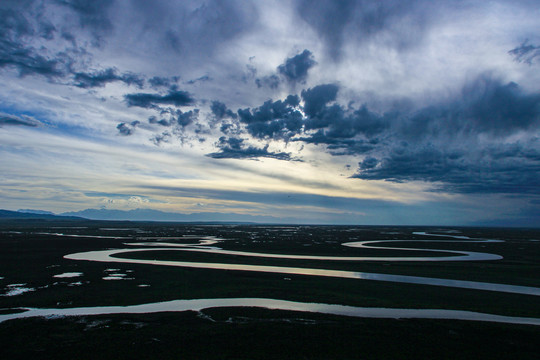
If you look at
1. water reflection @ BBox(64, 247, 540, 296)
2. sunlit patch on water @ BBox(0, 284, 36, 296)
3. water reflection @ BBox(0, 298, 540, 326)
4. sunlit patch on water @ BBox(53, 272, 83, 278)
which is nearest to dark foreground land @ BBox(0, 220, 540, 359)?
sunlit patch on water @ BBox(0, 284, 36, 296)

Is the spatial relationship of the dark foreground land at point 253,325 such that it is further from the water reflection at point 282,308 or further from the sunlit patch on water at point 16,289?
the water reflection at point 282,308

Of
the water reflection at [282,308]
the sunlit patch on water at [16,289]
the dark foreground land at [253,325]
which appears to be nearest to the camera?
the dark foreground land at [253,325]

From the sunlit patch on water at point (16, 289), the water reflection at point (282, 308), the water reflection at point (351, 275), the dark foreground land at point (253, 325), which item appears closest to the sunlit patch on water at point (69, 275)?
the dark foreground land at point (253, 325)

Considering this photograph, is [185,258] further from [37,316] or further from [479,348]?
[479,348]

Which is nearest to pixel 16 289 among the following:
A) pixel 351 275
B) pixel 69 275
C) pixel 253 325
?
pixel 69 275

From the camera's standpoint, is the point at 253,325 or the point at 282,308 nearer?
the point at 253,325

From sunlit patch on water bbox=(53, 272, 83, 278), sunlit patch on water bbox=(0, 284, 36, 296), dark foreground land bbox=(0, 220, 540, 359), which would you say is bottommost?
dark foreground land bbox=(0, 220, 540, 359)

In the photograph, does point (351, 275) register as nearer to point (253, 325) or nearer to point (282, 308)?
point (282, 308)

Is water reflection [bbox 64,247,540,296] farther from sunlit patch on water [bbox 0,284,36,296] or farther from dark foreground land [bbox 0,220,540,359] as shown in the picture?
sunlit patch on water [bbox 0,284,36,296]

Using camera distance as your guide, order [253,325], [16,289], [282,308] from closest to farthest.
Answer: [253,325], [282,308], [16,289]

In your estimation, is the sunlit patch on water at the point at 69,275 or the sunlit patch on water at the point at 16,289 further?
the sunlit patch on water at the point at 69,275

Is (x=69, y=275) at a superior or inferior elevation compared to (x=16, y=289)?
superior

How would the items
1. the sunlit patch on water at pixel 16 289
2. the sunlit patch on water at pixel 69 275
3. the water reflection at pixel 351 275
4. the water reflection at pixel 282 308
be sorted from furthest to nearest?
the sunlit patch on water at pixel 69 275 < the water reflection at pixel 351 275 < the sunlit patch on water at pixel 16 289 < the water reflection at pixel 282 308
